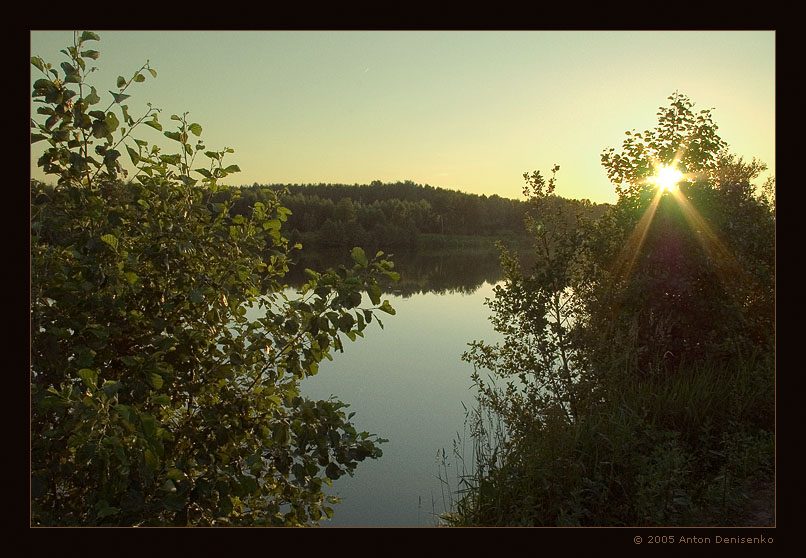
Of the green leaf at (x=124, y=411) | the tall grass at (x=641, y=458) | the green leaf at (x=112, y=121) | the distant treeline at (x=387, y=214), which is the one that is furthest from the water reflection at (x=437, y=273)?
the green leaf at (x=124, y=411)

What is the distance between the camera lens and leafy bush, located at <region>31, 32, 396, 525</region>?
9.98 ft

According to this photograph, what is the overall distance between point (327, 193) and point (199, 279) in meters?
4.32

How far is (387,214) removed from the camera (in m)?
9.95

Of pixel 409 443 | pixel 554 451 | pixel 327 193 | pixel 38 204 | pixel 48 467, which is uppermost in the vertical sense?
pixel 327 193

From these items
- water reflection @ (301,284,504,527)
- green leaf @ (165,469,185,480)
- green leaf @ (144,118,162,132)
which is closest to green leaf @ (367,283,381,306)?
green leaf @ (165,469,185,480)

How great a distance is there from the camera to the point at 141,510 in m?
3.10

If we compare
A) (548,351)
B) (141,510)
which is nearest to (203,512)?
(141,510)

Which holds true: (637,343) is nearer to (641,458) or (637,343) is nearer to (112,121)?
(641,458)

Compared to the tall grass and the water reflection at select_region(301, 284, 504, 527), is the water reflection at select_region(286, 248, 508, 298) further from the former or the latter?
the tall grass

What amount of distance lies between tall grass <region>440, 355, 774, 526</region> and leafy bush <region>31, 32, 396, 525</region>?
169cm

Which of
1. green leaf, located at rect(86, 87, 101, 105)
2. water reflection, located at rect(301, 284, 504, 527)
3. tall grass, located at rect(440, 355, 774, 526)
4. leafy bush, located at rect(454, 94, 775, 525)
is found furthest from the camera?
water reflection, located at rect(301, 284, 504, 527)

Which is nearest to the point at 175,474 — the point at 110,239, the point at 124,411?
the point at 124,411
